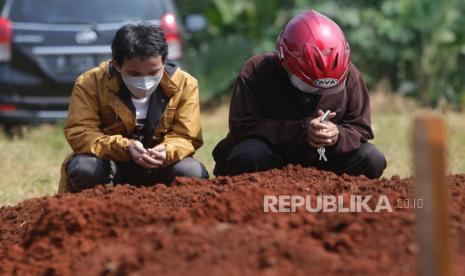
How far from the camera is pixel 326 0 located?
17266 millimetres

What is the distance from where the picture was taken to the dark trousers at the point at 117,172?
6578mm

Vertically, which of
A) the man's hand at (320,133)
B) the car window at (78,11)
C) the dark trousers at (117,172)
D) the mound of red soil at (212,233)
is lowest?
the mound of red soil at (212,233)

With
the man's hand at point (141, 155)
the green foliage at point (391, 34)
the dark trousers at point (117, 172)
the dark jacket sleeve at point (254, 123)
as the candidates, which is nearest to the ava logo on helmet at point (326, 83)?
the dark jacket sleeve at point (254, 123)

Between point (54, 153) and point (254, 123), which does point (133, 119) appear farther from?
point (54, 153)

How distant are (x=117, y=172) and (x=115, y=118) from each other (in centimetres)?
33

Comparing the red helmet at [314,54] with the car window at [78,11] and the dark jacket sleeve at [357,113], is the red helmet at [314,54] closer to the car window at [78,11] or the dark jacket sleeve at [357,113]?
the dark jacket sleeve at [357,113]

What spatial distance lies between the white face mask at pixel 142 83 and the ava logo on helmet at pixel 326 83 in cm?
94

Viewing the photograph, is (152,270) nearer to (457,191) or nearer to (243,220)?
(243,220)

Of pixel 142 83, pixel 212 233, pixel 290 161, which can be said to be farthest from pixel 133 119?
pixel 212 233

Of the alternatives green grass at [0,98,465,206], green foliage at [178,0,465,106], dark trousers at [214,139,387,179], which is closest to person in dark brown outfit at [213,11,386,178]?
dark trousers at [214,139,387,179]

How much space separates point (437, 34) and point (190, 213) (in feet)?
40.4

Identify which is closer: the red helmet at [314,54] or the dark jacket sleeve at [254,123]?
the red helmet at [314,54]

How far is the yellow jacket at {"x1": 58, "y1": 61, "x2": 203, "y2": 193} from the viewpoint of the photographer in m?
6.61

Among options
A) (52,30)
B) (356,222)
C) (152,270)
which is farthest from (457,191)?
(52,30)
